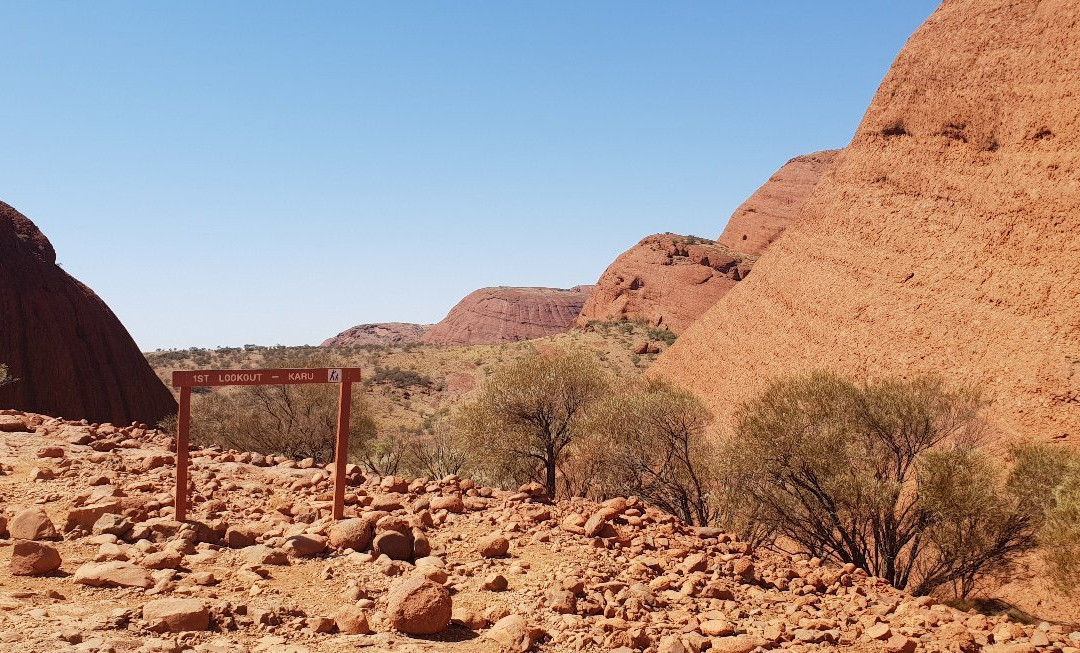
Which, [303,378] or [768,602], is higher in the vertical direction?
[303,378]

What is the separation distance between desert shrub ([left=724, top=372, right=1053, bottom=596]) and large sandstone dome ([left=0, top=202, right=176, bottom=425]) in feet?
79.3

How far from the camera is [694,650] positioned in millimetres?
6684

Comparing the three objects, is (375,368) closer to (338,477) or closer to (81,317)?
(81,317)

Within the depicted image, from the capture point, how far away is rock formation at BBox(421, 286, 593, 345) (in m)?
114

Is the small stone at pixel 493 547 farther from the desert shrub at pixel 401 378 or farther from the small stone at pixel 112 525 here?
the desert shrub at pixel 401 378

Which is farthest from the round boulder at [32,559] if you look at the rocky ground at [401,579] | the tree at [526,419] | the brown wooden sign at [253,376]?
the tree at [526,419]

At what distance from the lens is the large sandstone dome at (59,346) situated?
26328 millimetres

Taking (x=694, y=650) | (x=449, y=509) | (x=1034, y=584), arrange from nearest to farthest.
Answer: (x=694, y=650), (x=449, y=509), (x=1034, y=584)

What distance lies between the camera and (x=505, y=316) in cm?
11619

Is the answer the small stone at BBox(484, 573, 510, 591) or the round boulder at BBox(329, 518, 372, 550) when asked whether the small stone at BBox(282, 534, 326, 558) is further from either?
the small stone at BBox(484, 573, 510, 591)

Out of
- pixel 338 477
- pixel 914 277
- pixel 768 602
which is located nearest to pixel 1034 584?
pixel 768 602

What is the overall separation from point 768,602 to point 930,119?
69.2ft

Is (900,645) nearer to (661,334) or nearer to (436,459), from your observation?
(436,459)

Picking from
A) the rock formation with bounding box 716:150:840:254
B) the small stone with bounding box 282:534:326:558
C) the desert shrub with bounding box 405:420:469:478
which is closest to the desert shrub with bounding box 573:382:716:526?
the desert shrub with bounding box 405:420:469:478
